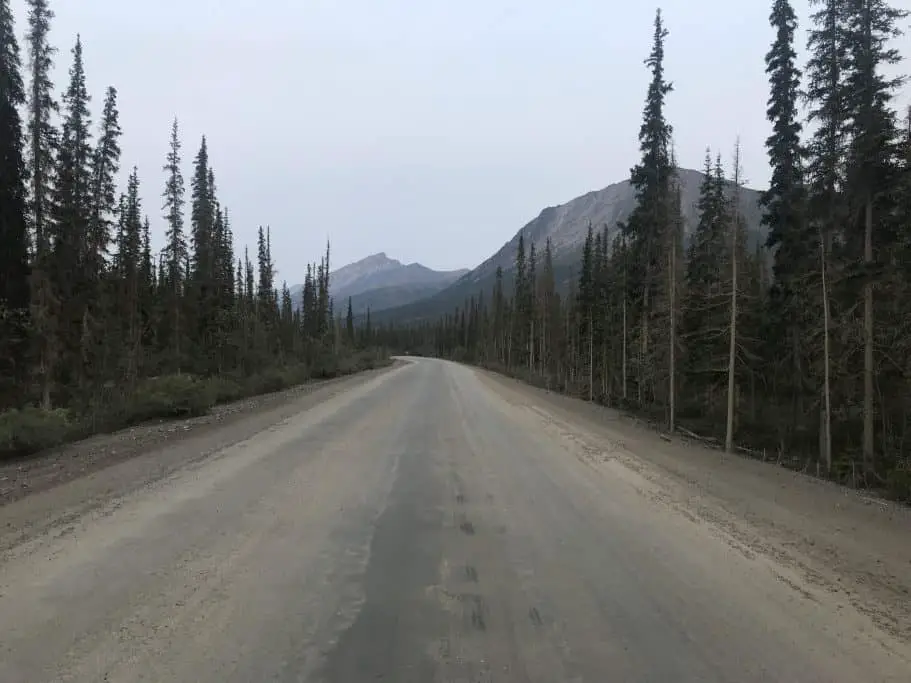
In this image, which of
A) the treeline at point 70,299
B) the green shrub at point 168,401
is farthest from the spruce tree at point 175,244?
the green shrub at point 168,401

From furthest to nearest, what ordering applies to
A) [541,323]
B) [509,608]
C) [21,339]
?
[541,323]
[21,339]
[509,608]

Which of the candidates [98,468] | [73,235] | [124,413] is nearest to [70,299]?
[73,235]

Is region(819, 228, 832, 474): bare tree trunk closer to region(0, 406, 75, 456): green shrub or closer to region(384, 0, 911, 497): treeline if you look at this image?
region(384, 0, 911, 497): treeline

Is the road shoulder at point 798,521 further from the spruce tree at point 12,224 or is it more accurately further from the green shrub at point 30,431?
the spruce tree at point 12,224

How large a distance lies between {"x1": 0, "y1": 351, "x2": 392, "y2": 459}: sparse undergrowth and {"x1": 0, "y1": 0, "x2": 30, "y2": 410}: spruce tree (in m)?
8.18

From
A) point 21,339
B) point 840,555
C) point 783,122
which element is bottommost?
point 840,555

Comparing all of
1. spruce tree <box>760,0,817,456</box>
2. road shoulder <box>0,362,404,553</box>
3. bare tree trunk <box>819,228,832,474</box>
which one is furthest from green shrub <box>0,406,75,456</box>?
spruce tree <box>760,0,817,456</box>

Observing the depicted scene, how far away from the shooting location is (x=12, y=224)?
78.5 ft

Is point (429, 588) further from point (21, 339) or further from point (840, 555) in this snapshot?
point (21, 339)

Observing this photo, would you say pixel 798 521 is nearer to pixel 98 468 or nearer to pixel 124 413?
pixel 98 468

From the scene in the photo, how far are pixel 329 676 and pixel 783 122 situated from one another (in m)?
28.6

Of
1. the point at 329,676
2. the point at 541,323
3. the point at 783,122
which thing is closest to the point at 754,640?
the point at 329,676

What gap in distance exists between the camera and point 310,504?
7176 millimetres

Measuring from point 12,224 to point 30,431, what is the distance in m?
Answer: 17.6
